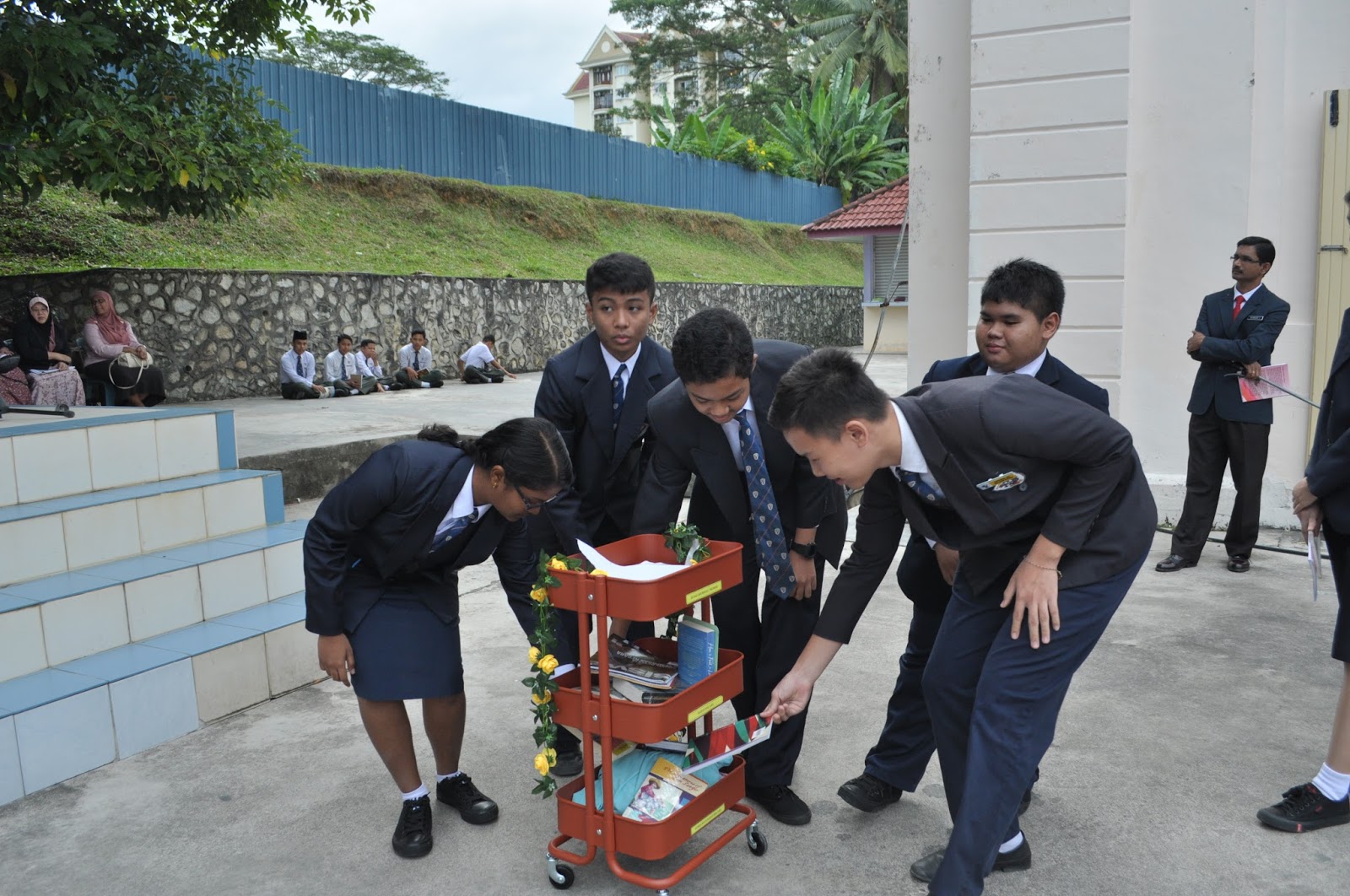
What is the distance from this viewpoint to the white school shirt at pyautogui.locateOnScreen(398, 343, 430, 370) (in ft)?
46.2

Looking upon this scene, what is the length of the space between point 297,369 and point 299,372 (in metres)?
0.05

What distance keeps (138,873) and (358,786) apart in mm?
681

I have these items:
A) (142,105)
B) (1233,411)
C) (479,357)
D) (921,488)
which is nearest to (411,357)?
(479,357)

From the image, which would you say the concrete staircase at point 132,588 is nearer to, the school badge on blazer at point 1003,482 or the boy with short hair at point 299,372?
the school badge on blazer at point 1003,482

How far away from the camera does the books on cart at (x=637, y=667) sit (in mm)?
2580

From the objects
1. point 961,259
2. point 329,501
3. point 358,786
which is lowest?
point 358,786

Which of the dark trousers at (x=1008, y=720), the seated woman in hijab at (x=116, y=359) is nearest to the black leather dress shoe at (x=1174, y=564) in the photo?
the dark trousers at (x=1008, y=720)

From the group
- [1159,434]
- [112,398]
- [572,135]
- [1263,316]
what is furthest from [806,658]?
[572,135]

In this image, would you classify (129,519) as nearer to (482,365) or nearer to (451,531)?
(451,531)

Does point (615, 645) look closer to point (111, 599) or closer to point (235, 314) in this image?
point (111, 599)

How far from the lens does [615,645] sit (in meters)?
2.76

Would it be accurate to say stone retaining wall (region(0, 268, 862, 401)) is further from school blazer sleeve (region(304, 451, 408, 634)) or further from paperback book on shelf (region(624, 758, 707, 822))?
paperback book on shelf (region(624, 758, 707, 822))

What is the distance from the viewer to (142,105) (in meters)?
6.12

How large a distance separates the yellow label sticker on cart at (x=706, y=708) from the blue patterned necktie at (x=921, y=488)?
760 millimetres
